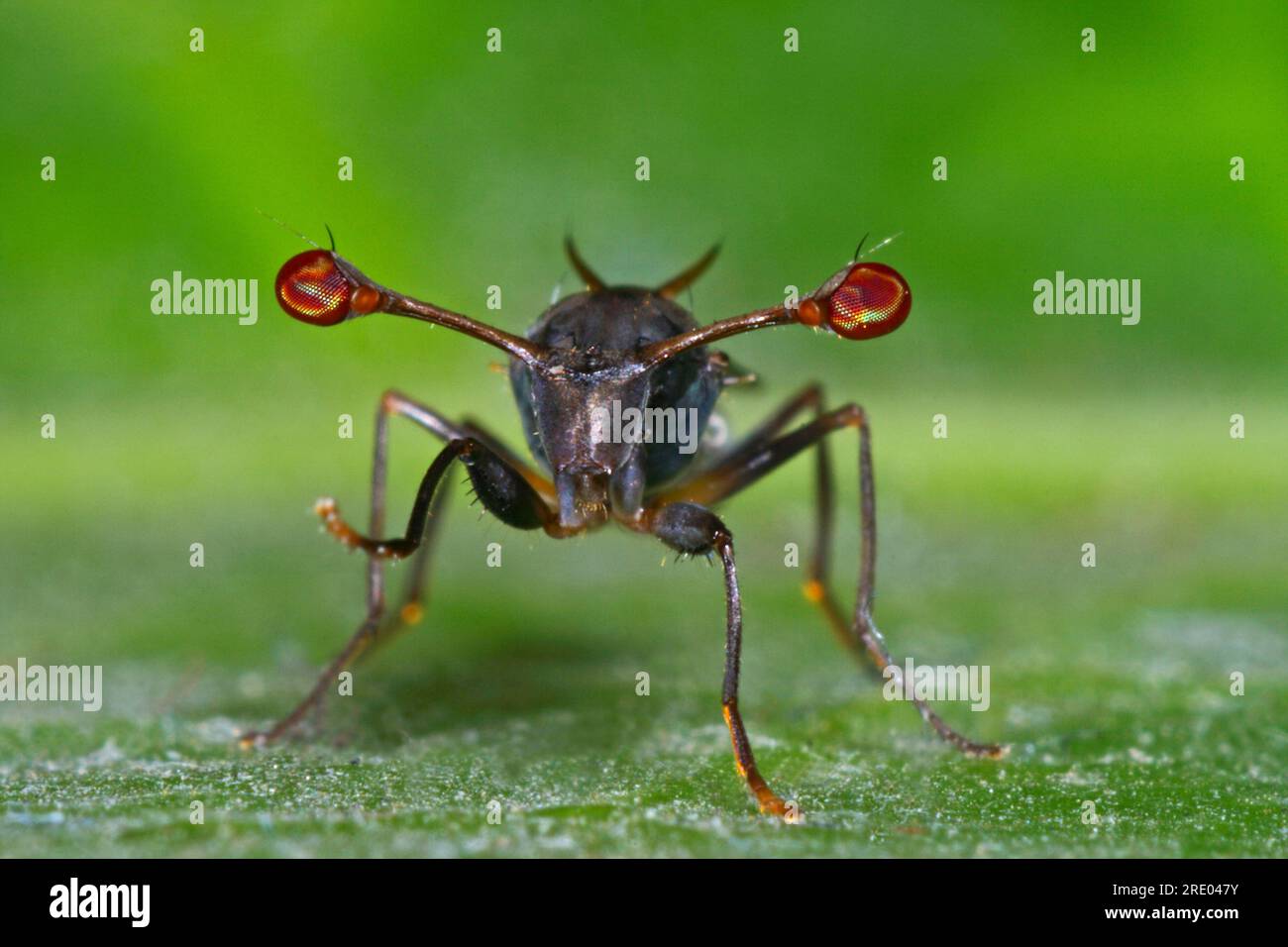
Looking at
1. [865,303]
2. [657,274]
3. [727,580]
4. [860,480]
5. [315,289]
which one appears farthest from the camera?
[657,274]

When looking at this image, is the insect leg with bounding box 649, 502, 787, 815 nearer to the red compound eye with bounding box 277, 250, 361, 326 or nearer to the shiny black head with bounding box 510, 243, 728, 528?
the shiny black head with bounding box 510, 243, 728, 528

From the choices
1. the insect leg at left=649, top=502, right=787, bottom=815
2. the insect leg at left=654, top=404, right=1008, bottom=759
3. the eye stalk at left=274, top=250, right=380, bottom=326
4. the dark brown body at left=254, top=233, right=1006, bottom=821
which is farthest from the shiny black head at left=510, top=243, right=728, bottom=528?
the eye stalk at left=274, top=250, right=380, bottom=326

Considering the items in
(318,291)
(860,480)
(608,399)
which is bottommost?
(860,480)

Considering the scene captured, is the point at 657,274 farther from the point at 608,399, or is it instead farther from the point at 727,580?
the point at 727,580

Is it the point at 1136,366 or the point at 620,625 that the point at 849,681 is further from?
the point at 1136,366

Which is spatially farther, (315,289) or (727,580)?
(727,580)

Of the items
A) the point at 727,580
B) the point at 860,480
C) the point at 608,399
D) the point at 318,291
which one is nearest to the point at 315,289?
the point at 318,291
